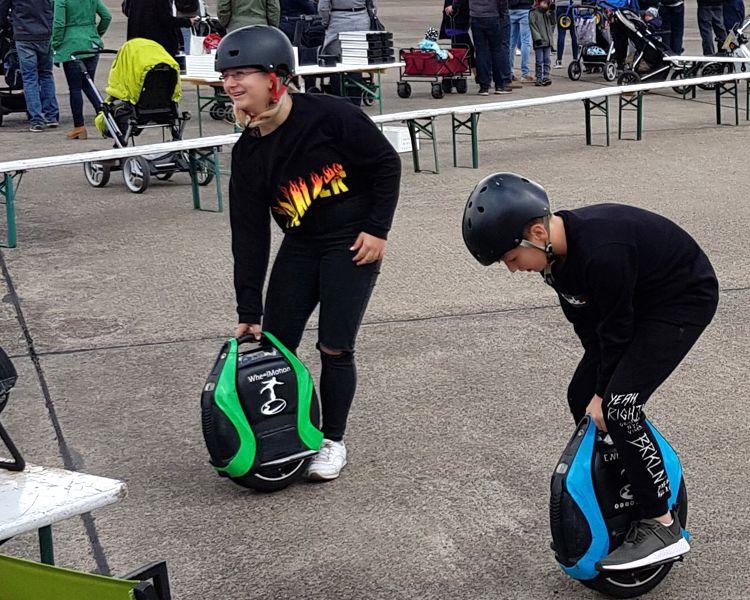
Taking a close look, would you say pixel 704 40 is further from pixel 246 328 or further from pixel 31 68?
pixel 246 328

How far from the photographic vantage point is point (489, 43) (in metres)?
15.6

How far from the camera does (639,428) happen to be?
11.5 ft

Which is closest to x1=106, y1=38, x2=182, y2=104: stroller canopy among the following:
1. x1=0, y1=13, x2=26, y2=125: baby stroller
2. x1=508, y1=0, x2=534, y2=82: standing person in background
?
x1=0, y1=13, x2=26, y2=125: baby stroller

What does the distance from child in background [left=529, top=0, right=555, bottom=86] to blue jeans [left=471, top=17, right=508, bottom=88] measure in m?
1.01

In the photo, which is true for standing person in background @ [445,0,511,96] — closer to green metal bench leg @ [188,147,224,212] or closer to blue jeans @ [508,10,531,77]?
blue jeans @ [508,10,531,77]

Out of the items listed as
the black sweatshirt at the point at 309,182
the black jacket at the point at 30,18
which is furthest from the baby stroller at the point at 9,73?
the black sweatshirt at the point at 309,182

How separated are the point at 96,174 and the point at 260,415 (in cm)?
663

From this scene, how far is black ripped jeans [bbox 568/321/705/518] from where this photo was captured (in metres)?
3.46

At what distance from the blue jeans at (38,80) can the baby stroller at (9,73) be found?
31 centimetres

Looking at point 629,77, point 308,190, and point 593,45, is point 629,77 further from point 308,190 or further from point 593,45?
→ point 308,190

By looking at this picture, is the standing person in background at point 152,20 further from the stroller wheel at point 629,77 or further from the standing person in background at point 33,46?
the stroller wheel at point 629,77

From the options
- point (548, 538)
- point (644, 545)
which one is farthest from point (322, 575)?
point (644, 545)

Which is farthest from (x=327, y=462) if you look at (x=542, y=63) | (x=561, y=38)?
(x=561, y=38)

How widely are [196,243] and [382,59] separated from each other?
5396 millimetres
